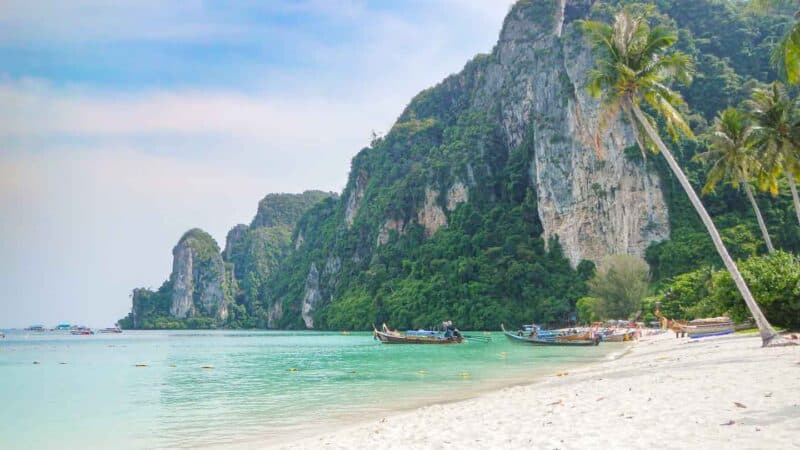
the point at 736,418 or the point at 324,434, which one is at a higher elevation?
the point at 736,418

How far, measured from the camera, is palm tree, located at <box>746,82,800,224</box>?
24562mm

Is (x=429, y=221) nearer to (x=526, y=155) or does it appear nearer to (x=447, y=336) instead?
(x=526, y=155)

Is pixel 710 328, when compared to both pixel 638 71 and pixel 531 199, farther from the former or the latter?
pixel 531 199

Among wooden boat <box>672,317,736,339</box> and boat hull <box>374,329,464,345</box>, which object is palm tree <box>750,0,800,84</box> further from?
boat hull <box>374,329,464,345</box>

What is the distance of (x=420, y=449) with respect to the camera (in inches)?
346

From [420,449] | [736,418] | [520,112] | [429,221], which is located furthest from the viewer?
[429,221]

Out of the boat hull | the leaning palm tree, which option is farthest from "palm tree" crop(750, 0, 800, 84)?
the boat hull

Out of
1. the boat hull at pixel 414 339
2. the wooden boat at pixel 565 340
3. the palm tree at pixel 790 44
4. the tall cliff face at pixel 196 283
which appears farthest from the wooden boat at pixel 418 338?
the tall cliff face at pixel 196 283

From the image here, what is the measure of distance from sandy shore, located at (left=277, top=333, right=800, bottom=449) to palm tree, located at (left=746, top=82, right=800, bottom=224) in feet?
42.8

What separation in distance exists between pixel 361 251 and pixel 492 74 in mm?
46975

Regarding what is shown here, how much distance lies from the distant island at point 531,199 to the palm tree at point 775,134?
725 inches

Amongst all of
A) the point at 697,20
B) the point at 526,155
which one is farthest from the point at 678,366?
the point at 697,20

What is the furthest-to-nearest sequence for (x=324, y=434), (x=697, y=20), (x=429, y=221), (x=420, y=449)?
(x=429, y=221) < (x=697, y=20) < (x=324, y=434) < (x=420, y=449)

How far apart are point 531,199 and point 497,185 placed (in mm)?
11288
